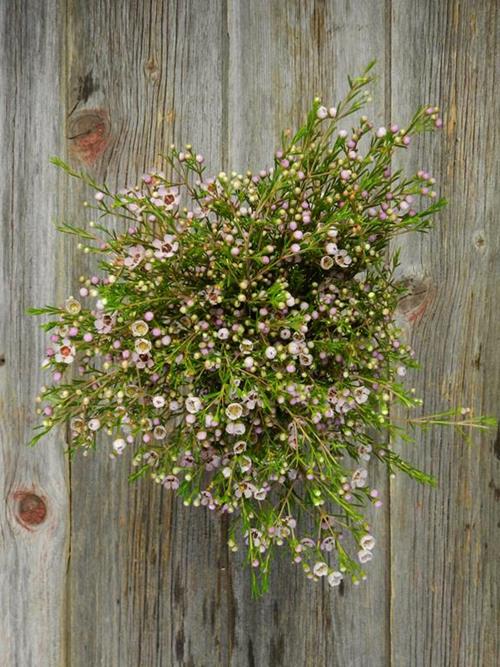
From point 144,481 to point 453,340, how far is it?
62 centimetres

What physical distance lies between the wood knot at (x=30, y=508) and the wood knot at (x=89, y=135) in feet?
2.06

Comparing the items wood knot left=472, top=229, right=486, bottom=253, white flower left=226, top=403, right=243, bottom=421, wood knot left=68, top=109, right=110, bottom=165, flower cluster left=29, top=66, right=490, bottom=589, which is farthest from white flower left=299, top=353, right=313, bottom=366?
wood knot left=68, top=109, right=110, bottom=165

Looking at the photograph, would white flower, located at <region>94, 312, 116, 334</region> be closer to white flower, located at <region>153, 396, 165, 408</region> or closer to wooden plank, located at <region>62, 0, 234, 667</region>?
white flower, located at <region>153, 396, 165, 408</region>

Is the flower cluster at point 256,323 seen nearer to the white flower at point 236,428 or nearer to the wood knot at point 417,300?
the white flower at point 236,428

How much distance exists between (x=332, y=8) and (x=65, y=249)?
65cm

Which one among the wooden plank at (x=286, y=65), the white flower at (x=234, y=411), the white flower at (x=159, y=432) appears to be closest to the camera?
the white flower at (x=234, y=411)

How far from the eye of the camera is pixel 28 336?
1.23 metres

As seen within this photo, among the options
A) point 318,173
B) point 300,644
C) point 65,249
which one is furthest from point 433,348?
point 65,249

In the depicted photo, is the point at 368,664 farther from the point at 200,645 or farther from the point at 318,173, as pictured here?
the point at 318,173

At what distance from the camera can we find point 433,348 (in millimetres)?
1197

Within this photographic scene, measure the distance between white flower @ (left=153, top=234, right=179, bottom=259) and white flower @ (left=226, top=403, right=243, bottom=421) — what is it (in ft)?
0.68

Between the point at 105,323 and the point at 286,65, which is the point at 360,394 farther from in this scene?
the point at 286,65

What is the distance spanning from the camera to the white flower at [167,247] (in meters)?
0.85

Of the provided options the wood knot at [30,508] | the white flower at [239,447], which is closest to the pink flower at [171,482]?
the white flower at [239,447]
